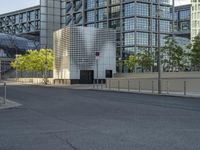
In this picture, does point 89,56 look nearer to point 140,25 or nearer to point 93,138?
point 140,25

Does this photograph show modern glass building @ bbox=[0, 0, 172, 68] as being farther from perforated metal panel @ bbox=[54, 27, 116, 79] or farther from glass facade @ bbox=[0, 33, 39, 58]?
perforated metal panel @ bbox=[54, 27, 116, 79]

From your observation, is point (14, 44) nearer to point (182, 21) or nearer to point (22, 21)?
point (22, 21)

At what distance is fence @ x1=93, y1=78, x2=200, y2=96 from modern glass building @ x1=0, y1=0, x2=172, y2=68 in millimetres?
50139

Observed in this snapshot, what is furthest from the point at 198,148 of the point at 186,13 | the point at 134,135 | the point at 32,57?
the point at 186,13

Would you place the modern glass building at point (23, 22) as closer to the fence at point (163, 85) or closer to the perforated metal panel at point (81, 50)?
the perforated metal panel at point (81, 50)

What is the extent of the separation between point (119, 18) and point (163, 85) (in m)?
72.5

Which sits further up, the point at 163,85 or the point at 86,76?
the point at 86,76

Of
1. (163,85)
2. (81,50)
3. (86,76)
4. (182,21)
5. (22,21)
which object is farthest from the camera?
(22,21)

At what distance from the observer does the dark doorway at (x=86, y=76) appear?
68812 millimetres

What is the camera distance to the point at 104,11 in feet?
383

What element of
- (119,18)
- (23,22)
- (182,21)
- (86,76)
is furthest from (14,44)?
(86,76)

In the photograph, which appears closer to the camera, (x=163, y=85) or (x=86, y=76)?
(x=163, y=85)

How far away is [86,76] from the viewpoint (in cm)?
6944

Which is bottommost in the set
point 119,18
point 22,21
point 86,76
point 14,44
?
point 86,76
